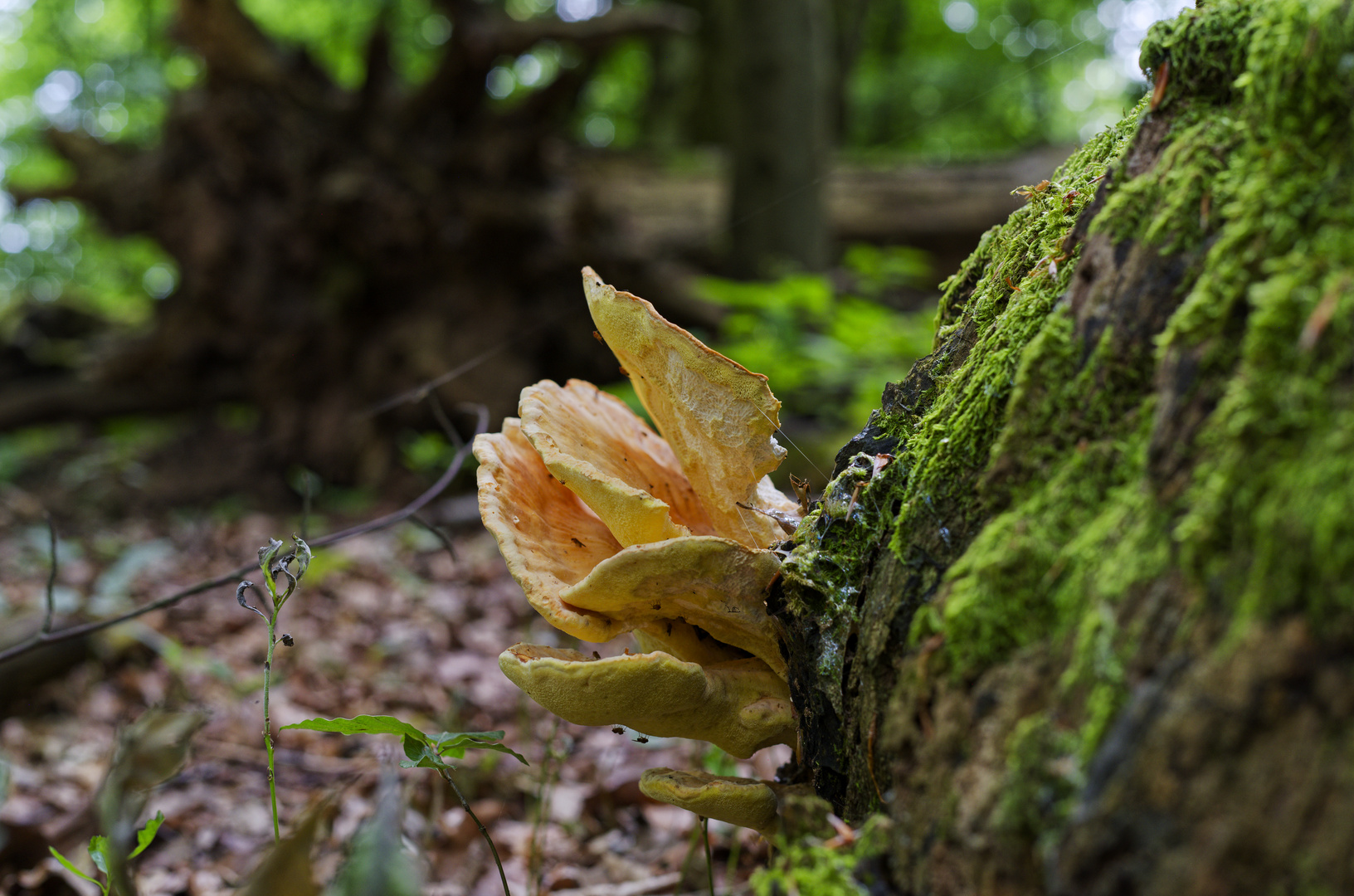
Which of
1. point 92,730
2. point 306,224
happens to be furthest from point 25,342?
point 92,730

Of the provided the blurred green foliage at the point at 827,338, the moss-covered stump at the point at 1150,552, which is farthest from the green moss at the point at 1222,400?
the blurred green foliage at the point at 827,338

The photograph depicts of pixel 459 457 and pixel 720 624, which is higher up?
pixel 459 457

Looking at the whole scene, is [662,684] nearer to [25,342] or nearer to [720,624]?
[720,624]

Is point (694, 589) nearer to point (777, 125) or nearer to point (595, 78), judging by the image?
point (777, 125)

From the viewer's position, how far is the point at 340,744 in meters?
3.32

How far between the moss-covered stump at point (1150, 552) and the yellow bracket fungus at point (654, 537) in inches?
5.7

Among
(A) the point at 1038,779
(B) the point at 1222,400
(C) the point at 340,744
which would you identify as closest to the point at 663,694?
(A) the point at 1038,779

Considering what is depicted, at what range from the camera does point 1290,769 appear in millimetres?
816

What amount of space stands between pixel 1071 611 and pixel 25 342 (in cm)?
1222

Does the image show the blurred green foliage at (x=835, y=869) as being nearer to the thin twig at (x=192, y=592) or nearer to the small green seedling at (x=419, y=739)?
the small green seedling at (x=419, y=739)

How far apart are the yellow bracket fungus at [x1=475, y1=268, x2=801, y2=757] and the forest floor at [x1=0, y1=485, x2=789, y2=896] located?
300 millimetres

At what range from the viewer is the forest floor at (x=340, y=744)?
2.27 meters

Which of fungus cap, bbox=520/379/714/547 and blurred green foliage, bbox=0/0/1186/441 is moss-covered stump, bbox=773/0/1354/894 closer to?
fungus cap, bbox=520/379/714/547

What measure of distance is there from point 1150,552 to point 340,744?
3168 mm
